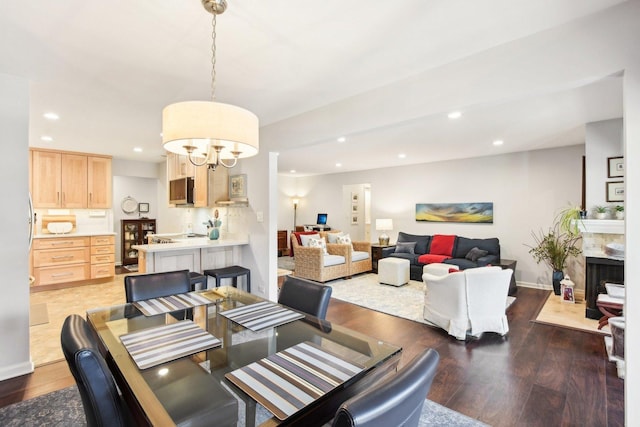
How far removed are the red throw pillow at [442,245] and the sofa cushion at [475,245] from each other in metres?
0.11

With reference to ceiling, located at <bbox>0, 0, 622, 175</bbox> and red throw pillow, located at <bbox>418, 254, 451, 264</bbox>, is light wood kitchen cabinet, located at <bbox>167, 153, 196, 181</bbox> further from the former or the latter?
red throw pillow, located at <bbox>418, 254, 451, 264</bbox>

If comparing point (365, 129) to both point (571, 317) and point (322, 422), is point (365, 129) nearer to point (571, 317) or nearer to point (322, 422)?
point (322, 422)

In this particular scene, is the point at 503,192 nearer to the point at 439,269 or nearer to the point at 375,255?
the point at 439,269

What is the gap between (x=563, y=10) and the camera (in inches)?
68.7

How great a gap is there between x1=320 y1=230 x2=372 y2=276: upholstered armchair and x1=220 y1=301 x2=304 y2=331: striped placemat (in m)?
4.18

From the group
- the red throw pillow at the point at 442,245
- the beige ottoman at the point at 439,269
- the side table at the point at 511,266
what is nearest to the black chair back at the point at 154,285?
the beige ottoman at the point at 439,269

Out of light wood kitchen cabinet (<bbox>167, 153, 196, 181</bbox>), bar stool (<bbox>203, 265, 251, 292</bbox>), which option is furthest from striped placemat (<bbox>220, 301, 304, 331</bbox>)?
light wood kitchen cabinet (<bbox>167, 153, 196, 181</bbox>)

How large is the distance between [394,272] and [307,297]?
3.63 meters

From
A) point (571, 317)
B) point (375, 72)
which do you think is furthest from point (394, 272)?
point (375, 72)

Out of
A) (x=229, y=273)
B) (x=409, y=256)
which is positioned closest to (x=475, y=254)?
(x=409, y=256)

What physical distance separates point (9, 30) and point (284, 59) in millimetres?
1730

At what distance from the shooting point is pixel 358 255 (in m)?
6.41

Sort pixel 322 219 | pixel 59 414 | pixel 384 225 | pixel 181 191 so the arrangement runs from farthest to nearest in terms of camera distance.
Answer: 1. pixel 322 219
2. pixel 384 225
3. pixel 181 191
4. pixel 59 414

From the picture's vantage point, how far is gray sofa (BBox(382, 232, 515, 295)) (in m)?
5.44
